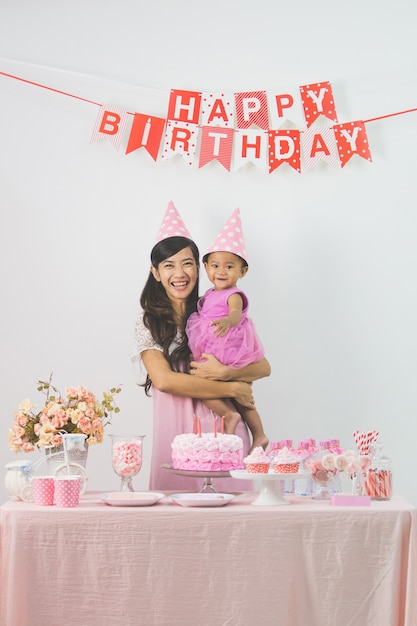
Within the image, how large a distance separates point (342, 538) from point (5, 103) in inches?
96.3

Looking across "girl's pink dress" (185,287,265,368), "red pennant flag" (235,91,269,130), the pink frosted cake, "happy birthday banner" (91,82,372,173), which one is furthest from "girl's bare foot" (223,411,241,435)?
"red pennant flag" (235,91,269,130)

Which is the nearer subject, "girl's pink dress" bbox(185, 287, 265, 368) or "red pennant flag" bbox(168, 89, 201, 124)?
→ "girl's pink dress" bbox(185, 287, 265, 368)

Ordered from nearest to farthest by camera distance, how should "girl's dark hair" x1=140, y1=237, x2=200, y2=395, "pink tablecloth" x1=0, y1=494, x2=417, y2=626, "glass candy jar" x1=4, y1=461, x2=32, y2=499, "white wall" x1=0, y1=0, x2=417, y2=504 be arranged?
"pink tablecloth" x1=0, y1=494, x2=417, y2=626
"glass candy jar" x1=4, y1=461, x2=32, y2=499
"girl's dark hair" x1=140, y1=237, x2=200, y2=395
"white wall" x1=0, y1=0, x2=417, y2=504

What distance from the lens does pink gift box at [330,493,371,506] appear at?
6.93ft

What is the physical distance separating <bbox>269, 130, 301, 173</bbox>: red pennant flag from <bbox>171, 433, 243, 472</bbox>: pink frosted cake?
1.49 meters

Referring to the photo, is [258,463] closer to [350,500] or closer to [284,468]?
[284,468]

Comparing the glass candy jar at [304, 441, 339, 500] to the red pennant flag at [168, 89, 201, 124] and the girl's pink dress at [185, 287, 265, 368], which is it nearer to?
the girl's pink dress at [185, 287, 265, 368]

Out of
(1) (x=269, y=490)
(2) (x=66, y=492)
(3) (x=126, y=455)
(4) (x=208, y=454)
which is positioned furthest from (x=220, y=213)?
(2) (x=66, y=492)

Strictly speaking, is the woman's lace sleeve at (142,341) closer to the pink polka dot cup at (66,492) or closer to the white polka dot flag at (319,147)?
the pink polka dot cup at (66,492)

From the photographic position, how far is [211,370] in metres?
2.95

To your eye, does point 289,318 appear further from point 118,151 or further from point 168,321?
point 118,151

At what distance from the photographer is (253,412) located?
10.0 feet

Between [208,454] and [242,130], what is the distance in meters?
1.66

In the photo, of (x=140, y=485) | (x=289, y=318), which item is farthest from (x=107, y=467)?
(x=289, y=318)
